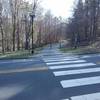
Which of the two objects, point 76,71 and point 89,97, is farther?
point 76,71

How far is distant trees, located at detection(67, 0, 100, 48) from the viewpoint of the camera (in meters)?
41.7

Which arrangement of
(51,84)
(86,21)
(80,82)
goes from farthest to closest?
(86,21) < (80,82) < (51,84)

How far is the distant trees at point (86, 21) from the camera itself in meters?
41.7

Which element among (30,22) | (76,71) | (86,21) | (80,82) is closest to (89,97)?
(80,82)

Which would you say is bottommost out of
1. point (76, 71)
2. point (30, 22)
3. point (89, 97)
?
point (89, 97)

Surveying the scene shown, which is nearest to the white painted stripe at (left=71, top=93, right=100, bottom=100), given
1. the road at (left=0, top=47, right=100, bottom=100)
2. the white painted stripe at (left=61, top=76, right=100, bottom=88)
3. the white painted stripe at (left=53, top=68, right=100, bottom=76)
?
the road at (left=0, top=47, right=100, bottom=100)

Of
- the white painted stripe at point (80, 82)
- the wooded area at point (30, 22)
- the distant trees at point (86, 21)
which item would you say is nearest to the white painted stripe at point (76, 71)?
the white painted stripe at point (80, 82)

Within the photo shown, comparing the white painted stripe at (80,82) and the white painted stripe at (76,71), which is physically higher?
the white painted stripe at (76,71)

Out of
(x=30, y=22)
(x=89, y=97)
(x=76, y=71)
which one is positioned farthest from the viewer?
(x=30, y=22)

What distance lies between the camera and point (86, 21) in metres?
43.3

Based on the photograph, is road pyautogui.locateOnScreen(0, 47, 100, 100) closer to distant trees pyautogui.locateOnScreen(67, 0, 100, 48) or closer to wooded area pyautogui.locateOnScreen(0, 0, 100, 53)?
wooded area pyautogui.locateOnScreen(0, 0, 100, 53)

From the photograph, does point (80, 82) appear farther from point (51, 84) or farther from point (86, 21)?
point (86, 21)

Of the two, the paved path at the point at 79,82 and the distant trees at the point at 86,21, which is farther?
the distant trees at the point at 86,21

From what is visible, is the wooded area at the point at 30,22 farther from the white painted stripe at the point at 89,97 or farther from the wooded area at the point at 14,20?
the white painted stripe at the point at 89,97
